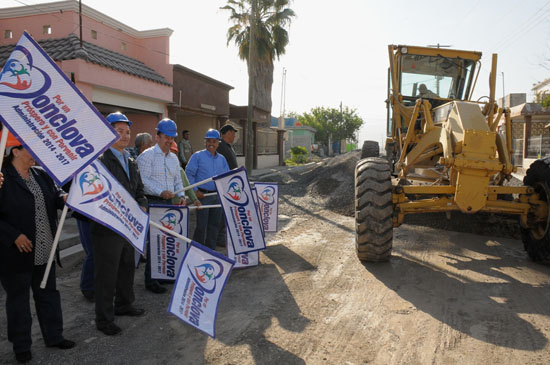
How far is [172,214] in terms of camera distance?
4719mm

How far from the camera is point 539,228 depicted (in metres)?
5.47

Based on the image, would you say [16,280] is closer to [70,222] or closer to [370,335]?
[370,335]

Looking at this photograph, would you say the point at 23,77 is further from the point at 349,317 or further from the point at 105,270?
the point at 349,317

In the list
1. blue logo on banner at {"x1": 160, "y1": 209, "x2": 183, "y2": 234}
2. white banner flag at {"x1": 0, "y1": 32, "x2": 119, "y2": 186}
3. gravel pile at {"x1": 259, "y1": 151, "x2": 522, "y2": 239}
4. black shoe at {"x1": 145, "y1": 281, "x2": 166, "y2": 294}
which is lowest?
black shoe at {"x1": 145, "y1": 281, "x2": 166, "y2": 294}

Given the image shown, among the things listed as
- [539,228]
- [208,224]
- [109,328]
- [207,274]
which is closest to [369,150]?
[539,228]

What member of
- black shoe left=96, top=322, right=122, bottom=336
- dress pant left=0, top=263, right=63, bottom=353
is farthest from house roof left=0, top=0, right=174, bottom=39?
black shoe left=96, top=322, right=122, bottom=336

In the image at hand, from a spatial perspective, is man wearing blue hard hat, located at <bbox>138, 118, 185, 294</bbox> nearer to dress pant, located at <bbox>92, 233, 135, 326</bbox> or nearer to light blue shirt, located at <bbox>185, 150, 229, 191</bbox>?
light blue shirt, located at <bbox>185, 150, 229, 191</bbox>

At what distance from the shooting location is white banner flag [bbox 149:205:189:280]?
4598 mm

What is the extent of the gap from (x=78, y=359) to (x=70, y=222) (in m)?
5.13

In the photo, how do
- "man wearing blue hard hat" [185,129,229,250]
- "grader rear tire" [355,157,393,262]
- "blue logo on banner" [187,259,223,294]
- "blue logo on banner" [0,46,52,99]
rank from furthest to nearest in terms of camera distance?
"man wearing blue hard hat" [185,129,229,250] < "grader rear tire" [355,157,393,262] < "blue logo on banner" [187,259,223,294] < "blue logo on banner" [0,46,52,99]

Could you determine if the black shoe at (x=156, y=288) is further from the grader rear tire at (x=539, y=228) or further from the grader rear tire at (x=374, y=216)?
the grader rear tire at (x=539, y=228)

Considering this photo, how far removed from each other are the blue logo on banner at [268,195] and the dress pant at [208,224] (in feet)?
3.72

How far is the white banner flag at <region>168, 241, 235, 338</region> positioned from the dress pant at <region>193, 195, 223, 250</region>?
6.26ft

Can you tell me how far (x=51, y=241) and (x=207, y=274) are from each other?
1.30 m
